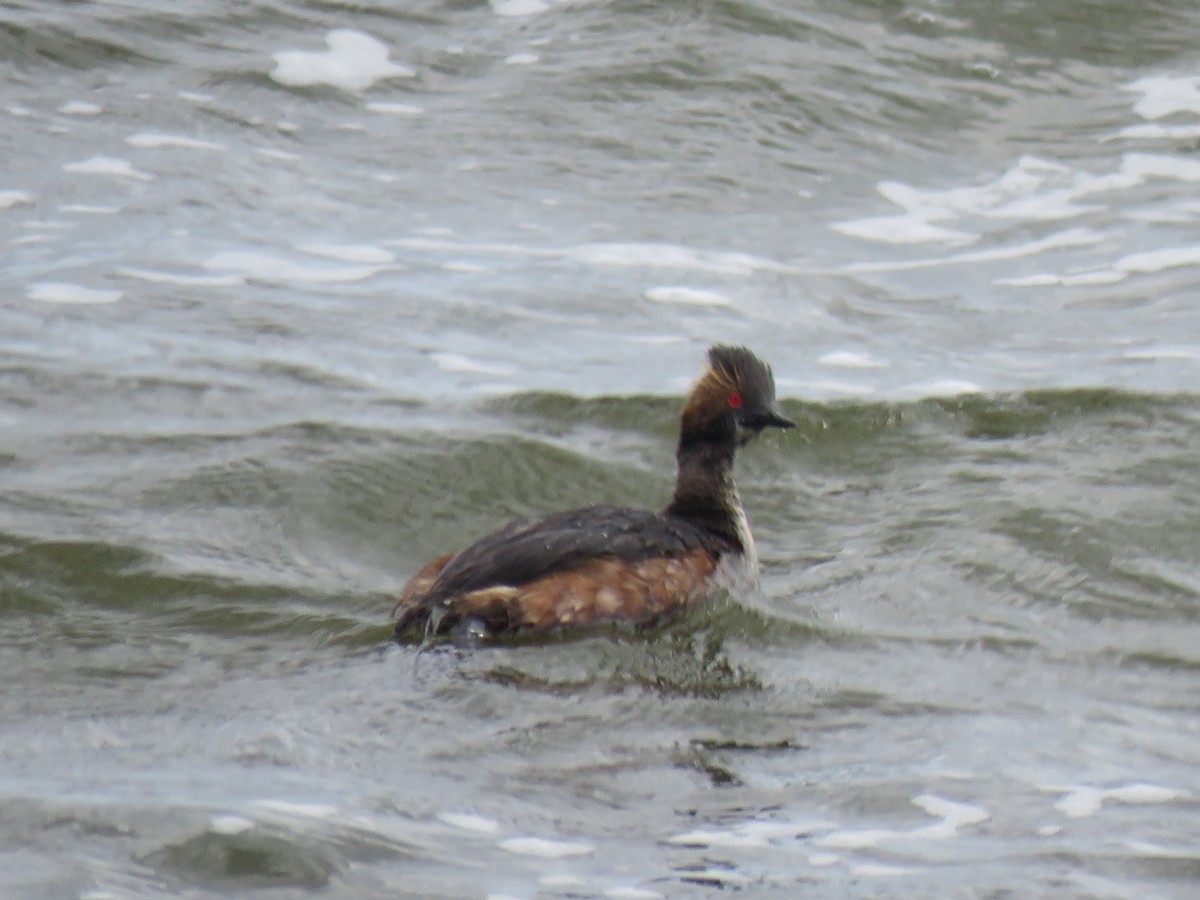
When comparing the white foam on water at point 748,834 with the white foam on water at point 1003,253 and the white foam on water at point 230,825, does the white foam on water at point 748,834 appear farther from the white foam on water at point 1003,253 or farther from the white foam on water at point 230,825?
the white foam on water at point 1003,253

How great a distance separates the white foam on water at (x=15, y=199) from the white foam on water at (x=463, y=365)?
2861 millimetres

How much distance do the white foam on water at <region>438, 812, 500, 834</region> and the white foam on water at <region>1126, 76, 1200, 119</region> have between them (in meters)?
→ 9.56

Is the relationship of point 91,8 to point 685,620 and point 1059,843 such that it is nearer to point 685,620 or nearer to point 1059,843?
point 685,620

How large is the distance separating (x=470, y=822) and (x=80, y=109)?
8.45 metres

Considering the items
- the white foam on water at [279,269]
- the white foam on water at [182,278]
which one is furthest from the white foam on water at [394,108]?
the white foam on water at [182,278]

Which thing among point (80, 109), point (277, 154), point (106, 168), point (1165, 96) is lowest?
point (106, 168)

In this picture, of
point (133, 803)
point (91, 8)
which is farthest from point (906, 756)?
point (91, 8)

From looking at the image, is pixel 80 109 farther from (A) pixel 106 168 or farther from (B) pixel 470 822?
(B) pixel 470 822

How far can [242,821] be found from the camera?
507 cm

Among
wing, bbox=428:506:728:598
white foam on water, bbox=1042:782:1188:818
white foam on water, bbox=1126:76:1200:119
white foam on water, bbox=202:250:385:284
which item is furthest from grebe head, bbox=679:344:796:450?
white foam on water, bbox=1126:76:1200:119

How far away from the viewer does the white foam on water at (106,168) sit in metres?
11.8

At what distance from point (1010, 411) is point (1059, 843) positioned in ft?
15.1

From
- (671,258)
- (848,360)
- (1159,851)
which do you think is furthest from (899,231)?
(1159,851)

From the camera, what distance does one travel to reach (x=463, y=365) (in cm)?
998
